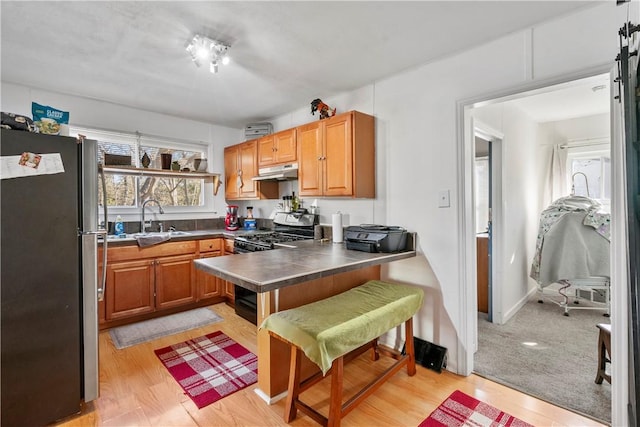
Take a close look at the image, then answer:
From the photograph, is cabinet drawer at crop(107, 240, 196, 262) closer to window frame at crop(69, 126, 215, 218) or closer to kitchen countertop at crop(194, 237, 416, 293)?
window frame at crop(69, 126, 215, 218)

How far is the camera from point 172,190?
403 centimetres

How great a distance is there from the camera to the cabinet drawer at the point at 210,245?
3665mm

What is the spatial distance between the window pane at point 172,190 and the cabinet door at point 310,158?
183 cm

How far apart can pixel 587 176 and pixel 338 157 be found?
365 centimetres

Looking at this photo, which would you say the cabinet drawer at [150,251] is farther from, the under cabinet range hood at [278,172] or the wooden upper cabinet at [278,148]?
the wooden upper cabinet at [278,148]

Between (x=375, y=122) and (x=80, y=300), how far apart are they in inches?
101

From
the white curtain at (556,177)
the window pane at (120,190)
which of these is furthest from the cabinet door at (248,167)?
the white curtain at (556,177)

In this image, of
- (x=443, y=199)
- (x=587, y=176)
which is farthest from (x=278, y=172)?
(x=587, y=176)

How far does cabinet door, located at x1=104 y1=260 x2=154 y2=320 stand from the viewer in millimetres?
3055

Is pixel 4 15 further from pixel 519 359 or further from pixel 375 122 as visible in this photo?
pixel 519 359

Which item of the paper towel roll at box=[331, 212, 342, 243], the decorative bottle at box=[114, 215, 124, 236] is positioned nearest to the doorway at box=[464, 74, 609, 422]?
the paper towel roll at box=[331, 212, 342, 243]

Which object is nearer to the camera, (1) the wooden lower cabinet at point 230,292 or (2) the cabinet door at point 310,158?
(2) the cabinet door at point 310,158

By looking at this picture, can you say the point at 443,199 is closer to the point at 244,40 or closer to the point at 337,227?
the point at 337,227

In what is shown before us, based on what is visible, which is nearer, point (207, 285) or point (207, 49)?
point (207, 49)
